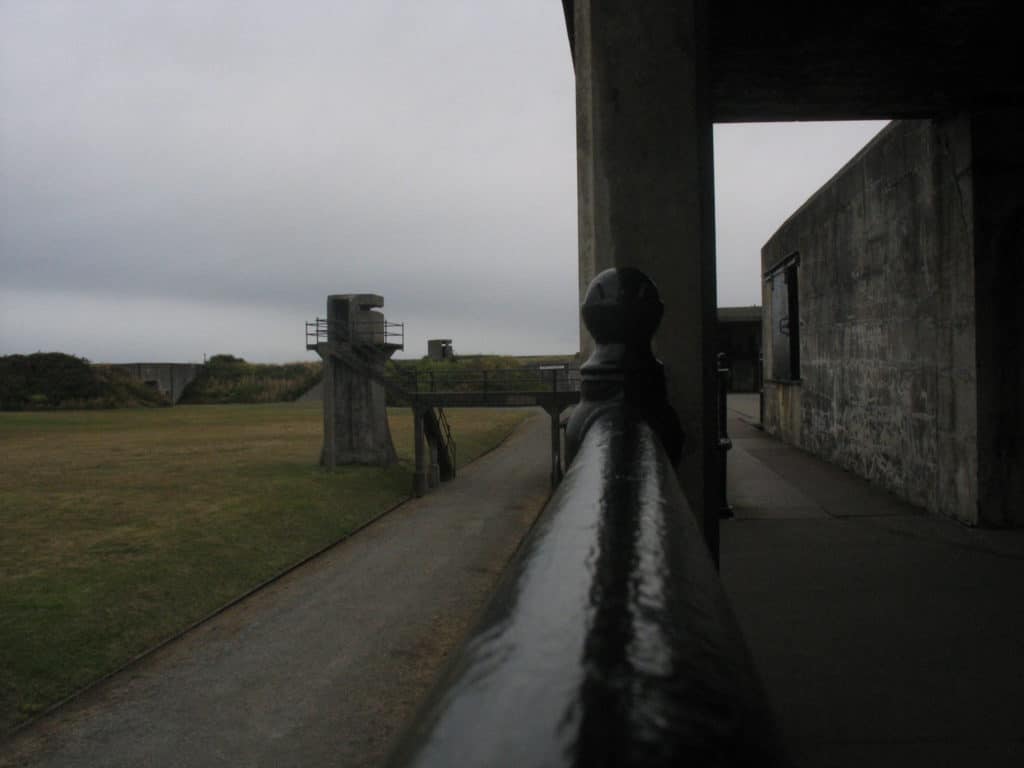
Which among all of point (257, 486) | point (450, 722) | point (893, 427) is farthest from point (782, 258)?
point (450, 722)

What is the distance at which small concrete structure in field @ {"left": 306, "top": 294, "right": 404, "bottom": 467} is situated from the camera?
2498 centimetres

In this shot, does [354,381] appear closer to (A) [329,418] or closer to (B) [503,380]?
(A) [329,418]

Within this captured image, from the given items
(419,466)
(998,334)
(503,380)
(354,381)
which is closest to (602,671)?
(998,334)

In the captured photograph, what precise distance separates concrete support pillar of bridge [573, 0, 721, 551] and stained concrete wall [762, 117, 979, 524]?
18.5ft

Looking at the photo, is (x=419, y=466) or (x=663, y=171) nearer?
(x=663, y=171)

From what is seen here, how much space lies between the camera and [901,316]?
403 inches

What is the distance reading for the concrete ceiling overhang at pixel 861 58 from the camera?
5914mm

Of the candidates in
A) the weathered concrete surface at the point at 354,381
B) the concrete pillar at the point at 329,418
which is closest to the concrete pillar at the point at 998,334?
the weathered concrete surface at the point at 354,381

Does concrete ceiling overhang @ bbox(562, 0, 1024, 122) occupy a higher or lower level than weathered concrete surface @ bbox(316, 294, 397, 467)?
higher

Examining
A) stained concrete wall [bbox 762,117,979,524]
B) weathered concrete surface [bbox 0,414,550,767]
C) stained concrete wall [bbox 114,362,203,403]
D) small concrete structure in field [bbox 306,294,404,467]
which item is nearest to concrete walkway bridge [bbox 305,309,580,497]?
small concrete structure in field [bbox 306,294,404,467]

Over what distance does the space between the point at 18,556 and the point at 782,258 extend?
1646 cm

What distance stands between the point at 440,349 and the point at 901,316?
2198 inches

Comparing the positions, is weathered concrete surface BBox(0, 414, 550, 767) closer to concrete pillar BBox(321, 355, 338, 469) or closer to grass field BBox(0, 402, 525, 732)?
grass field BBox(0, 402, 525, 732)

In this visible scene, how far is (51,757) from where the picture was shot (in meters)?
7.76
